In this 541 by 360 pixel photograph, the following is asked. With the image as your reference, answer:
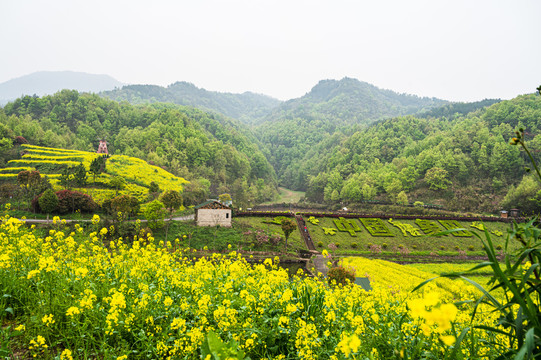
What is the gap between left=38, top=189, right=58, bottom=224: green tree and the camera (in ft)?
82.7

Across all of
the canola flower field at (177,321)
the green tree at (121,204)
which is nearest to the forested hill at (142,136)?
the green tree at (121,204)

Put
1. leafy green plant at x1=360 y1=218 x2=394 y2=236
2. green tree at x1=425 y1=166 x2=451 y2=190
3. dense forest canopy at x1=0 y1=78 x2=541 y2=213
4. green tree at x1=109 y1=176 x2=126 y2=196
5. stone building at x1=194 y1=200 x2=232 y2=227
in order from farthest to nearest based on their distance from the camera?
green tree at x1=425 y1=166 x2=451 y2=190 < dense forest canopy at x1=0 y1=78 x2=541 y2=213 < green tree at x1=109 y1=176 x2=126 y2=196 < leafy green plant at x1=360 y1=218 x2=394 y2=236 < stone building at x1=194 y1=200 x2=232 y2=227

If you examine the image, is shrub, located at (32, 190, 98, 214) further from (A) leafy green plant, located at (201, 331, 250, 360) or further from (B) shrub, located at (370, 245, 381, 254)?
Answer: (A) leafy green plant, located at (201, 331, 250, 360)

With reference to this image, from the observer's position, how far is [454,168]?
195ft

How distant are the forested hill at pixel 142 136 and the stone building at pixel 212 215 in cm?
2440

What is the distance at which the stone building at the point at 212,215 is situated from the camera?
29.9 meters

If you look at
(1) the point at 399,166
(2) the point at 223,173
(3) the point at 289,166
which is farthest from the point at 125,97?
(1) the point at 399,166

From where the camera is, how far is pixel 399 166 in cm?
6538

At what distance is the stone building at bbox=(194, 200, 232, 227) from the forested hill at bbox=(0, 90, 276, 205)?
24401 mm

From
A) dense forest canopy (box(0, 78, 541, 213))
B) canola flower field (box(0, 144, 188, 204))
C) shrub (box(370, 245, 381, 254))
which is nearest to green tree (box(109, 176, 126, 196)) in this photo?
canola flower field (box(0, 144, 188, 204))

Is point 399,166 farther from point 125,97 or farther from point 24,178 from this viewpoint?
point 125,97

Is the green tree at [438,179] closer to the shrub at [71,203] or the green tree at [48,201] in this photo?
the shrub at [71,203]

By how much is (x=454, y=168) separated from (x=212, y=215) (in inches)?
2151

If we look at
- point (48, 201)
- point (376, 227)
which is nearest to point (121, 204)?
point (48, 201)
